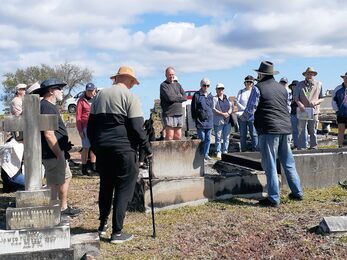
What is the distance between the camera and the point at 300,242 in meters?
5.11

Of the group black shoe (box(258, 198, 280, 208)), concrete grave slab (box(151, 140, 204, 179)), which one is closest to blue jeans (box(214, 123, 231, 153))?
concrete grave slab (box(151, 140, 204, 179))

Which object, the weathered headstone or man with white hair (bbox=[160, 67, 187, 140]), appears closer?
the weathered headstone

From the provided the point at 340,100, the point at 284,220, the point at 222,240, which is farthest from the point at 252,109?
the point at 340,100

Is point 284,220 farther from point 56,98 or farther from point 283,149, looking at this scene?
point 56,98

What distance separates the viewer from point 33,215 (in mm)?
4703

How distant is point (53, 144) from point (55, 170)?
37 centimetres

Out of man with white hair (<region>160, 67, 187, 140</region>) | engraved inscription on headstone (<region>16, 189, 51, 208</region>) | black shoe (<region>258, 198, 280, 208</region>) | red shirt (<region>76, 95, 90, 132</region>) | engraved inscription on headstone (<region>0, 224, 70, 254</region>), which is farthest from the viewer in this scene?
man with white hair (<region>160, 67, 187, 140</region>)

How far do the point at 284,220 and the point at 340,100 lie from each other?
4.68 meters

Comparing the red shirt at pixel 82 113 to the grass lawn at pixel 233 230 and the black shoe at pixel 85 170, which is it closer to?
the black shoe at pixel 85 170

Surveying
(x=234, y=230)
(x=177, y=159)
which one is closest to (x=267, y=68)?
(x=177, y=159)

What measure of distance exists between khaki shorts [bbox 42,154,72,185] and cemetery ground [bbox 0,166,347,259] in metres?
0.58

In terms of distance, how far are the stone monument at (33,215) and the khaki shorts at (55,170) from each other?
1056mm

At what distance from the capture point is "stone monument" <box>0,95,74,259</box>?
4629 millimetres

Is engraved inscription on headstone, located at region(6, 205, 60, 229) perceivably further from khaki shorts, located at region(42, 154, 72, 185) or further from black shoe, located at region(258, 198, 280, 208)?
black shoe, located at region(258, 198, 280, 208)
